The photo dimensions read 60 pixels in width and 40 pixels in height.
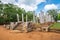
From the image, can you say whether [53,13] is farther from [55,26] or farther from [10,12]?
[10,12]

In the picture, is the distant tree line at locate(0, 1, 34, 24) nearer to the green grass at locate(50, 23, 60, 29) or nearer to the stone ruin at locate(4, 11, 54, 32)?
the stone ruin at locate(4, 11, 54, 32)

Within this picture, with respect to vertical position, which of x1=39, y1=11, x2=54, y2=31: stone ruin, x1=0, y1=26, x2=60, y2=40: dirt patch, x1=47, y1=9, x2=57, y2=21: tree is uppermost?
x1=47, y1=9, x2=57, y2=21: tree

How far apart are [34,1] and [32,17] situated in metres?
0.43

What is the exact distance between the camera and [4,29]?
165 inches

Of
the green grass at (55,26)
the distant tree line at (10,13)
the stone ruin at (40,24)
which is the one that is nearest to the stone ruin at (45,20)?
the stone ruin at (40,24)

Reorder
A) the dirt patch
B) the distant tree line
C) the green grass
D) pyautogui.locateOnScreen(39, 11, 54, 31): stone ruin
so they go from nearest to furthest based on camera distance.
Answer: the dirt patch → the green grass → pyautogui.locateOnScreen(39, 11, 54, 31): stone ruin → the distant tree line

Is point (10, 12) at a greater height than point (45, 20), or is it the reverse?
point (10, 12)

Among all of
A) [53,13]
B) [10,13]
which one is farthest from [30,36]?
[10,13]

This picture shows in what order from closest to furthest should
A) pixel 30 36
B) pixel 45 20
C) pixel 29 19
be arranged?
1. pixel 30 36
2. pixel 45 20
3. pixel 29 19

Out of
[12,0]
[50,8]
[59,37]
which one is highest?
[12,0]

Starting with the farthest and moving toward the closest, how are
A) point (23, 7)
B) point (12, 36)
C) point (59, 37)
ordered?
point (23, 7)
point (12, 36)
point (59, 37)

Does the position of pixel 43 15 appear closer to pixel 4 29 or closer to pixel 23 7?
pixel 23 7

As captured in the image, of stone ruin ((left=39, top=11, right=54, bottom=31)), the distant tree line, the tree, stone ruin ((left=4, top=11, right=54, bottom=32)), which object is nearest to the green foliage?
the distant tree line

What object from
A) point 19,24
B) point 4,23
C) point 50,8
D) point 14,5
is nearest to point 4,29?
point 4,23
